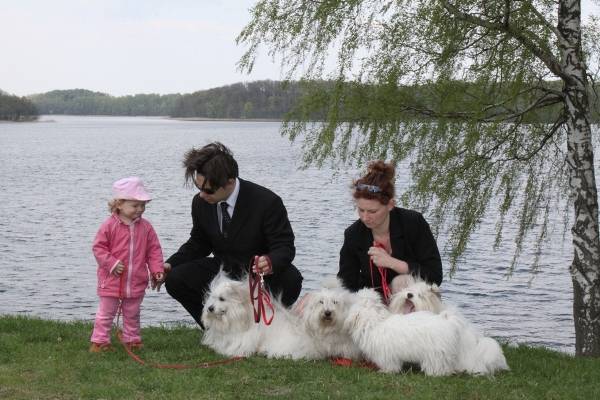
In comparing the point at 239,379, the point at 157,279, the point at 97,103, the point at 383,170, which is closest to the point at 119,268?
the point at 157,279

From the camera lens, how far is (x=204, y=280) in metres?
6.68

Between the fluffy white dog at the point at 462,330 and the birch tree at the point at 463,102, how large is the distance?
8.07 feet

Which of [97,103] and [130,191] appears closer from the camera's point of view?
[130,191]

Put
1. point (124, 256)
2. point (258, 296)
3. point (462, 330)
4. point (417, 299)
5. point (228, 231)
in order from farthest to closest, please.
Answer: point (228, 231), point (124, 256), point (258, 296), point (417, 299), point (462, 330)

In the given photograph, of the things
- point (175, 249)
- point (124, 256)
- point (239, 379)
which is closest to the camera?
point (239, 379)

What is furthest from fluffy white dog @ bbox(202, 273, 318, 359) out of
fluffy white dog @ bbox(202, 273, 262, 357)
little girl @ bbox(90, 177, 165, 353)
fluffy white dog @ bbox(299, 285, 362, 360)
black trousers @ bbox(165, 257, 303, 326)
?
little girl @ bbox(90, 177, 165, 353)

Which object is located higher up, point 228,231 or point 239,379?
point 228,231

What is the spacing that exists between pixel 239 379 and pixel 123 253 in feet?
4.96

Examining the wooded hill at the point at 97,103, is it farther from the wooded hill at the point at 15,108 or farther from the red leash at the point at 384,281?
the red leash at the point at 384,281

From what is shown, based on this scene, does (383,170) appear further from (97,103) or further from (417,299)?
(97,103)

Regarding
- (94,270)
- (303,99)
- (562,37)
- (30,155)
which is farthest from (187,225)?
(30,155)

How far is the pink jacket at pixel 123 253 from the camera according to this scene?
6262 millimetres

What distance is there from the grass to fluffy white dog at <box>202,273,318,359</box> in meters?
0.15

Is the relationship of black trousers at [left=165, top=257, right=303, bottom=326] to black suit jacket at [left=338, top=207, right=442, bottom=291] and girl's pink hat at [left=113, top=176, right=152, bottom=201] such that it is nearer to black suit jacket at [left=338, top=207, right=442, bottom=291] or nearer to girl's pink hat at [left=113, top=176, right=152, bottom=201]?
black suit jacket at [left=338, top=207, right=442, bottom=291]
